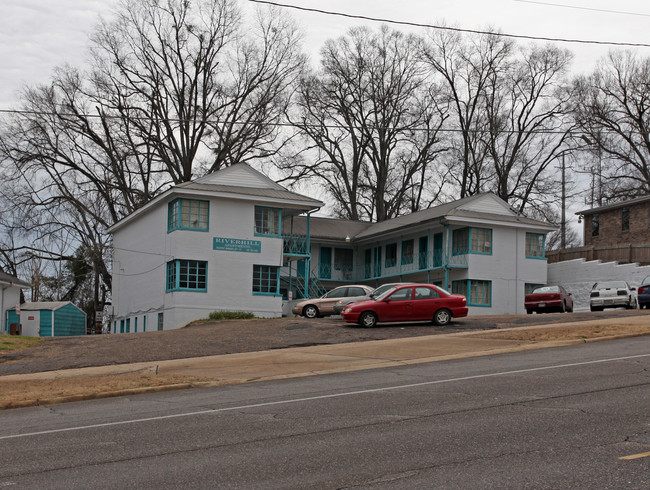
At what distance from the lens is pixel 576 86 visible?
55250 mm

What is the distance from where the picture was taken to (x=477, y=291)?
4025 cm

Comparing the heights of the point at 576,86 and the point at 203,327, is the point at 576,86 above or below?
above

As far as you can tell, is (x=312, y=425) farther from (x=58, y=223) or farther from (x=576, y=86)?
(x=576, y=86)

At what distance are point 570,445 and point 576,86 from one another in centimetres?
5140

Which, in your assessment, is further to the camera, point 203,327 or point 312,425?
point 203,327

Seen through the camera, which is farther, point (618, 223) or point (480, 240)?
point (618, 223)

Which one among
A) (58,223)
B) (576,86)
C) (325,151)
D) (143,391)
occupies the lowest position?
(143,391)

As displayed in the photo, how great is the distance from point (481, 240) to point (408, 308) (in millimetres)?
16240

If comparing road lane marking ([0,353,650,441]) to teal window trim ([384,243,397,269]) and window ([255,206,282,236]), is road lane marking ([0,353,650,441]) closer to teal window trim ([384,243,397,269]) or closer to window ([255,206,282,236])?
window ([255,206,282,236])

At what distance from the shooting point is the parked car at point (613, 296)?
3312 cm

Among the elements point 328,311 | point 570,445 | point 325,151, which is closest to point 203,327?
point 328,311

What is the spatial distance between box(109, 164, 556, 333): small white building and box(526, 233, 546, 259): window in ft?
0.21

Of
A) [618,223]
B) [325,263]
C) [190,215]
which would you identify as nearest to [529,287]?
[618,223]

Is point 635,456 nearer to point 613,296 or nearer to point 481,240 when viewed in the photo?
point 613,296
